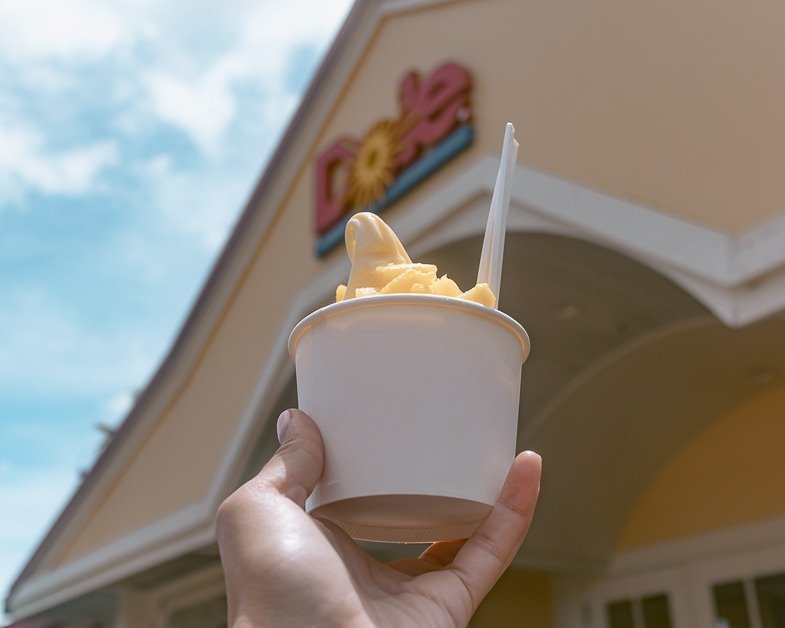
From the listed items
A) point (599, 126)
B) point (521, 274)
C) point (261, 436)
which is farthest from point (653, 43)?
point (261, 436)

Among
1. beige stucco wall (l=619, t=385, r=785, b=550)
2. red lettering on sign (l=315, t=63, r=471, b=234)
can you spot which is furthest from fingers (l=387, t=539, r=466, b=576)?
beige stucco wall (l=619, t=385, r=785, b=550)

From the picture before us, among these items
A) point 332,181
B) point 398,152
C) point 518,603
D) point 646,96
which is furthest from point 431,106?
point 518,603

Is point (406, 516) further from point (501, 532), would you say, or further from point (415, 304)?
point (415, 304)

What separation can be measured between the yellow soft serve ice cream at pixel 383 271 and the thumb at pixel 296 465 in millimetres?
334

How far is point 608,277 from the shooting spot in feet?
14.5

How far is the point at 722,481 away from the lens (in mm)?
5750

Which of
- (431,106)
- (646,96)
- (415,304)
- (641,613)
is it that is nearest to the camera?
(415,304)

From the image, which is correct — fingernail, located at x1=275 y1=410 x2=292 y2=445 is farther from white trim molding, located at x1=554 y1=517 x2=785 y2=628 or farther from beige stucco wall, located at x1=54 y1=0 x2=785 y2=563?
white trim molding, located at x1=554 y1=517 x2=785 y2=628

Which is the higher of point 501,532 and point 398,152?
point 398,152

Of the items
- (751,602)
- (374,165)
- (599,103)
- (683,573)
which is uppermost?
(374,165)

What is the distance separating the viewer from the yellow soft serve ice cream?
1668mm

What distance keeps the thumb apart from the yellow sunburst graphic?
4.25 metres

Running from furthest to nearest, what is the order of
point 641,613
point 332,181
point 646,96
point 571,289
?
point 332,181
point 641,613
point 571,289
point 646,96

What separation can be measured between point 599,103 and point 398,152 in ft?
5.56
